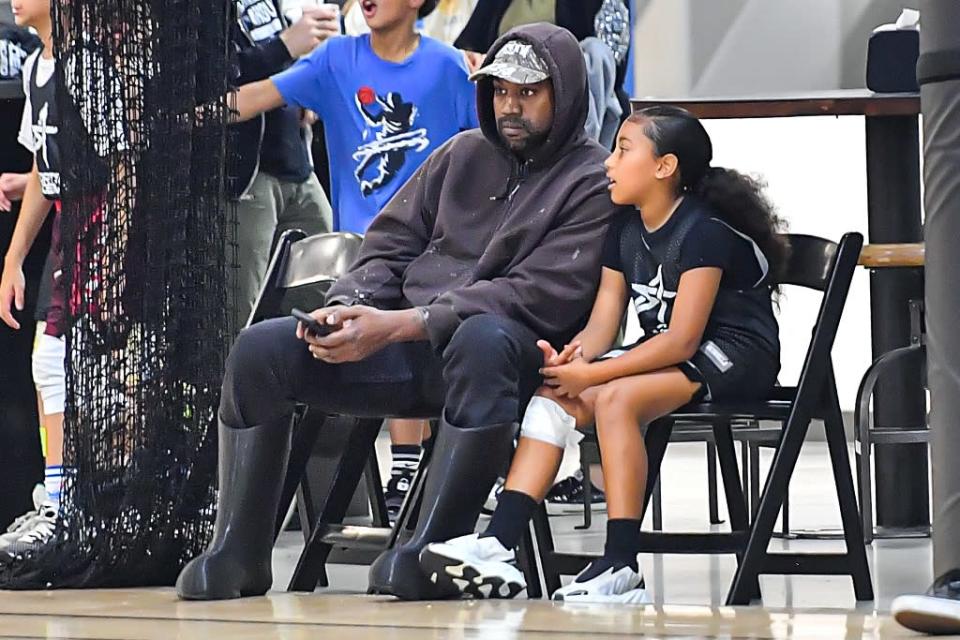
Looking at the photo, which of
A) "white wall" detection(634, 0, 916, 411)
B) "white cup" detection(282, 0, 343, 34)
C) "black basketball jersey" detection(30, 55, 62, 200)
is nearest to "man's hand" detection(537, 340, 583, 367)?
"black basketball jersey" detection(30, 55, 62, 200)

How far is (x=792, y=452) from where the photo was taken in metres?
3.42

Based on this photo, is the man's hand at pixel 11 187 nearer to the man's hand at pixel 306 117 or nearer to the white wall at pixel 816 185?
the man's hand at pixel 306 117

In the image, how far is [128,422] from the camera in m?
3.69

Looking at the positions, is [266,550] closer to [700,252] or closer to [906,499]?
[700,252]

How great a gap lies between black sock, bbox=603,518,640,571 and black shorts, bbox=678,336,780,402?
28 cm

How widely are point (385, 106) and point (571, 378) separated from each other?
1.64 m

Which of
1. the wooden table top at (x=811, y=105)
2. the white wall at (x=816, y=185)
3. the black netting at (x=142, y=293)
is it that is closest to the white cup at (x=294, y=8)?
the wooden table top at (x=811, y=105)

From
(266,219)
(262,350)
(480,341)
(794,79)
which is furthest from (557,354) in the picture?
(794,79)

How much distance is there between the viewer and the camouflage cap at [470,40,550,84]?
3641 millimetres

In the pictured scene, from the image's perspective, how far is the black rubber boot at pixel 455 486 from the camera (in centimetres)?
328

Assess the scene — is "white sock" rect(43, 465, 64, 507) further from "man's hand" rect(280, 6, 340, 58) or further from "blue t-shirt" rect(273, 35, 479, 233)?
"man's hand" rect(280, 6, 340, 58)

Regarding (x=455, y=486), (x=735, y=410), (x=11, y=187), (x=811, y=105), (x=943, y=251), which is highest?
(x=811, y=105)

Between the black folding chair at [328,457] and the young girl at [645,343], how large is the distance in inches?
10.2

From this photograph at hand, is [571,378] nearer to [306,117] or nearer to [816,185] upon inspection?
[306,117]
